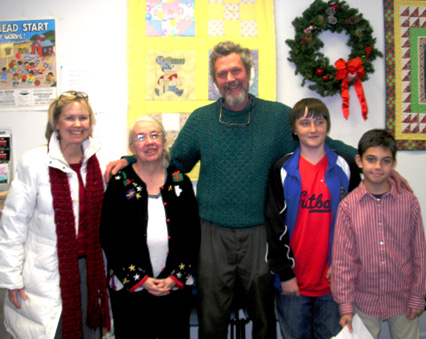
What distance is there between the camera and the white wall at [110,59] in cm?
235

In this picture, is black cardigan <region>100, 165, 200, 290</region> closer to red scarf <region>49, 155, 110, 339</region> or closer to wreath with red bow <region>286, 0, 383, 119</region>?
red scarf <region>49, 155, 110, 339</region>

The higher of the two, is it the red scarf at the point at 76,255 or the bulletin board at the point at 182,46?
the bulletin board at the point at 182,46

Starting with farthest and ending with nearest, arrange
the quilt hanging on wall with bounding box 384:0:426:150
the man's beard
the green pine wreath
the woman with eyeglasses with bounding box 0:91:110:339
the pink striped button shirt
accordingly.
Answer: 1. the quilt hanging on wall with bounding box 384:0:426:150
2. the green pine wreath
3. the man's beard
4. the woman with eyeglasses with bounding box 0:91:110:339
5. the pink striped button shirt

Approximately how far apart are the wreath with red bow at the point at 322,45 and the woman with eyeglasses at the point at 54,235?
158 centimetres

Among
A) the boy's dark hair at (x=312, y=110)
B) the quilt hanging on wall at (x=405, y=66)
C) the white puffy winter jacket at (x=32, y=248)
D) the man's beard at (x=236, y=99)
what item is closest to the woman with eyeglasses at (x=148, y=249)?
the white puffy winter jacket at (x=32, y=248)

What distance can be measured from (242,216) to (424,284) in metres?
0.87

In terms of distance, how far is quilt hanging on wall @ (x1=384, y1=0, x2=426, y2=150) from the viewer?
2383 millimetres

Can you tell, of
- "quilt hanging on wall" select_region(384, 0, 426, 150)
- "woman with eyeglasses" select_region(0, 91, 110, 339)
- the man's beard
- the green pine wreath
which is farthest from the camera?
"quilt hanging on wall" select_region(384, 0, 426, 150)

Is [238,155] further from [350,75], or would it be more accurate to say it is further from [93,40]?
[93,40]

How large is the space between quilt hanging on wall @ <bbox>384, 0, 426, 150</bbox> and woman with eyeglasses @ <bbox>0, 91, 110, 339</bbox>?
88.3 inches

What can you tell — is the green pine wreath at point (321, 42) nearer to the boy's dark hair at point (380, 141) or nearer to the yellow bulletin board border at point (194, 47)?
the yellow bulletin board border at point (194, 47)

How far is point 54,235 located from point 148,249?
490 mm

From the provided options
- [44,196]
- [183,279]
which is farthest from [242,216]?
[44,196]

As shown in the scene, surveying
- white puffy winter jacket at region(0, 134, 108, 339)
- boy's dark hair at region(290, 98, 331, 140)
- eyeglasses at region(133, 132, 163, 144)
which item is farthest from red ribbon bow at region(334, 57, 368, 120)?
white puffy winter jacket at region(0, 134, 108, 339)
